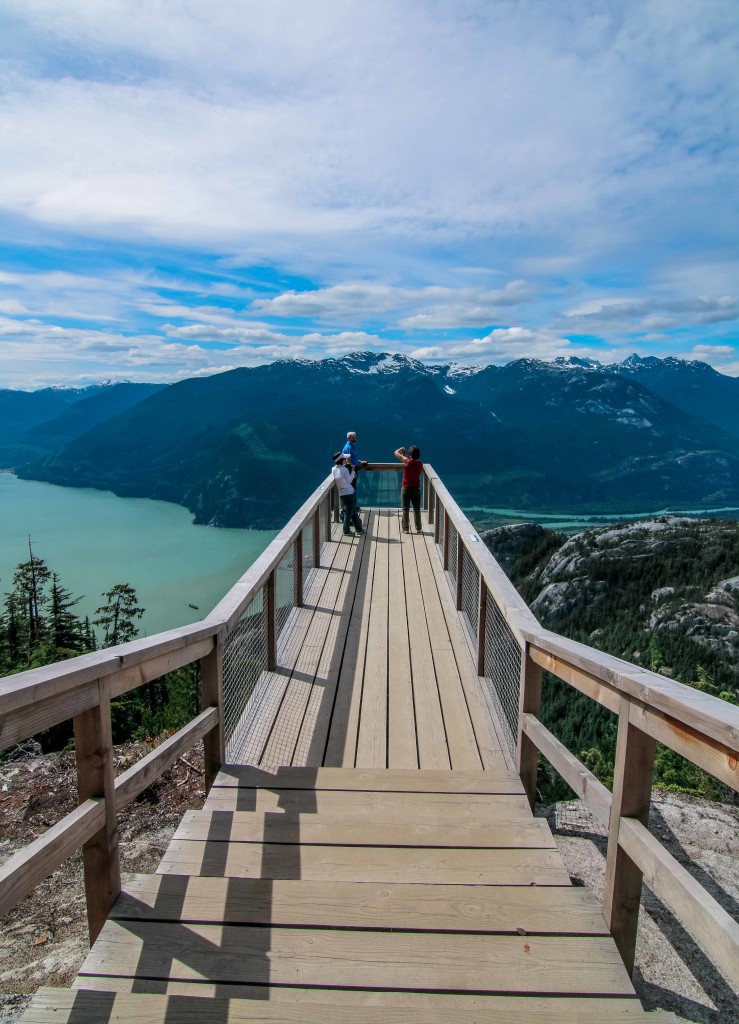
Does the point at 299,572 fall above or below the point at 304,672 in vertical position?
above

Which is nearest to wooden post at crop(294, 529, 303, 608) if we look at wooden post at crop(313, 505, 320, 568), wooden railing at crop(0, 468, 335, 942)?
wooden post at crop(313, 505, 320, 568)

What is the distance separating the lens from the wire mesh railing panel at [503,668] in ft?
11.2

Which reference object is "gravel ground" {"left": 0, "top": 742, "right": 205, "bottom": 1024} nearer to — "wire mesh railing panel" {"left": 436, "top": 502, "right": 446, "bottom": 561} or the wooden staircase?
the wooden staircase

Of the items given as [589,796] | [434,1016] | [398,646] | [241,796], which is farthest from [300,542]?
[434,1016]

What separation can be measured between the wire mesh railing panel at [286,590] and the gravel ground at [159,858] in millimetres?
1233

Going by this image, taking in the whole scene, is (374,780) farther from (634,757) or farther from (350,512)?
(350,512)

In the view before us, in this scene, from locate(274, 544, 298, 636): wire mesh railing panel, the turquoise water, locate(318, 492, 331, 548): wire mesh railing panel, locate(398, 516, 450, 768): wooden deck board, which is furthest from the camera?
the turquoise water

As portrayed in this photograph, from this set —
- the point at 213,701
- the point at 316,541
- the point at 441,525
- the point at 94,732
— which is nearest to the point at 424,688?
the point at 213,701

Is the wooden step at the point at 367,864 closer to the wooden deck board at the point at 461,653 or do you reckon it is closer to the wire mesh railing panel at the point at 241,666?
the wire mesh railing panel at the point at 241,666

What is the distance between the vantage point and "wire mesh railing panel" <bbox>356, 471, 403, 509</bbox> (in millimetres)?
10867

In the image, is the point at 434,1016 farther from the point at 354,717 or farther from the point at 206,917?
the point at 354,717

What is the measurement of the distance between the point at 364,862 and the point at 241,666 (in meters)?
1.68

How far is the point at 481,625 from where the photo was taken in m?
4.36

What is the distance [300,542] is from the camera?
19.5 ft
